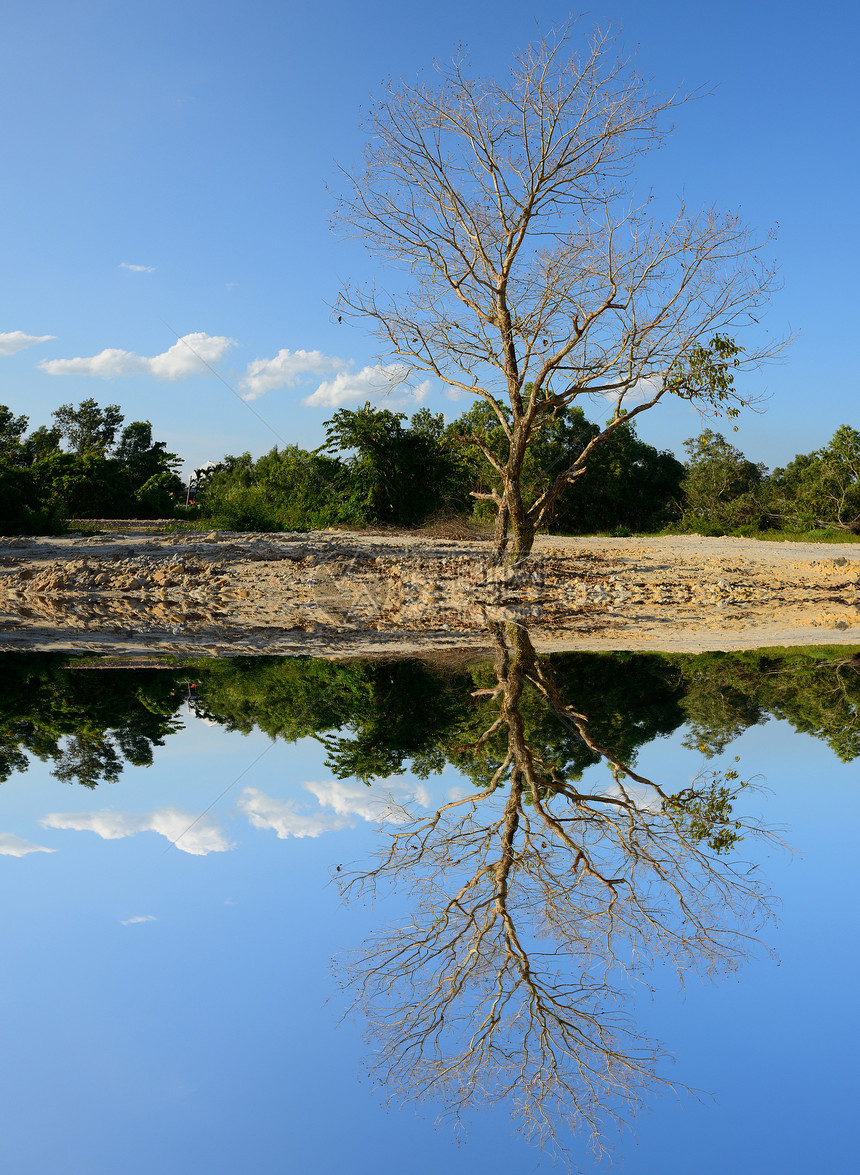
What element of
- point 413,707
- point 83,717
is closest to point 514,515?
point 413,707

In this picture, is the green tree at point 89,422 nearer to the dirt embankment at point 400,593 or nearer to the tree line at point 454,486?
the tree line at point 454,486

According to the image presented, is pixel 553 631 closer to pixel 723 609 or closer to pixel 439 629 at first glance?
pixel 439 629

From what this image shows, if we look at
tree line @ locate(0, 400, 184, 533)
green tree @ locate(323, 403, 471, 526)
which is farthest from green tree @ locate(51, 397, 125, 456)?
green tree @ locate(323, 403, 471, 526)

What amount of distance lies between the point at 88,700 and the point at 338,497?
15.4 m

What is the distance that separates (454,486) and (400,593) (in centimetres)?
923

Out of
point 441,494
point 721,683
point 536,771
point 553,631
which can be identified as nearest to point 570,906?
point 536,771

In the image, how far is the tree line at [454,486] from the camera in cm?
1958

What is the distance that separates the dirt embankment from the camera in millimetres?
8477

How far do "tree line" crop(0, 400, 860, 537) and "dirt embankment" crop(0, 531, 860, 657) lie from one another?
5.71 ft

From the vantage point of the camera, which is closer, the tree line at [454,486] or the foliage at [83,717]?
the foliage at [83,717]

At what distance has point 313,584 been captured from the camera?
14289 millimetres

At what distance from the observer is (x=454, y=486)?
22.5 metres

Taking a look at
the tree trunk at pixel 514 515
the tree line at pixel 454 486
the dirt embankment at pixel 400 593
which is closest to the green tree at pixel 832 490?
the tree line at pixel 454 486

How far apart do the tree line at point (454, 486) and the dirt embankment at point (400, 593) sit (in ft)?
5.71
